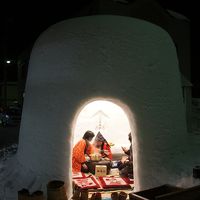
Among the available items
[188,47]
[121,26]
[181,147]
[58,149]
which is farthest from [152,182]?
[188,47]

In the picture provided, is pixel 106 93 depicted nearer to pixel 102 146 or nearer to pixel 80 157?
pixel 80 157

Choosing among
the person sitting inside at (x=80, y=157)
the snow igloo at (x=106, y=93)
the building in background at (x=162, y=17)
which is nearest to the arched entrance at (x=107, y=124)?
the person sitting inside at (x=80, y=157)

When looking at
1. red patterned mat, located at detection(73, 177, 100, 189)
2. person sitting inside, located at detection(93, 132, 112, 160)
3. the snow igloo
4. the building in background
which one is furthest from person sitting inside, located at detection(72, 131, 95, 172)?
the building in background

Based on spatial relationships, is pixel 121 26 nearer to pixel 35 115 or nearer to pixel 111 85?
pixel 111 85

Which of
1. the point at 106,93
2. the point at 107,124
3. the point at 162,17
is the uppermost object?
the point at 162,17

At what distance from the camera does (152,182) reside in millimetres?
5680

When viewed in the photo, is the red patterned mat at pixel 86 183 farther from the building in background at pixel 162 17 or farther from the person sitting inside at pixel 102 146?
the building in background at pixel 162 17

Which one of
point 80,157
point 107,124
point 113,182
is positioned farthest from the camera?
point 107,124

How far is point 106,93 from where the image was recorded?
559cm

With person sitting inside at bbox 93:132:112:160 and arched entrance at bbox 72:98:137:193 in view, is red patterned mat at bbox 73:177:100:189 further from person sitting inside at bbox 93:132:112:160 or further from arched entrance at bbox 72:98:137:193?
arched entrance at bbox 72:98:137:193

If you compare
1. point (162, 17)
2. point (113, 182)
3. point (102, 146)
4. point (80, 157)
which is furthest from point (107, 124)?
point (162, 17)

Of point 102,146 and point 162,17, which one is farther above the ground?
point 162,17

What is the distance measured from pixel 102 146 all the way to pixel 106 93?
346 centimetres

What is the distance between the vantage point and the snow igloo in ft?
18.5
